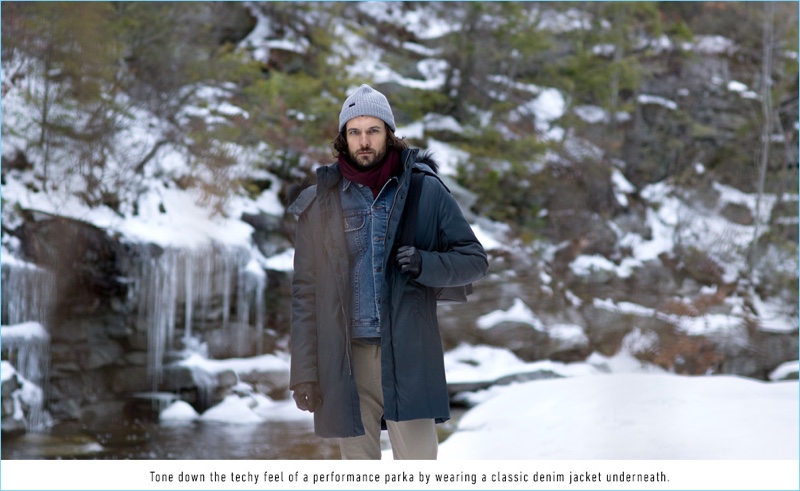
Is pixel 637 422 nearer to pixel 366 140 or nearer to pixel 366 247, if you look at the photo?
pixel 366 247

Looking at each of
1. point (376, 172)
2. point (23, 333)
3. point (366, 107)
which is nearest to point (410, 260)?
Answer: point (376, 172)

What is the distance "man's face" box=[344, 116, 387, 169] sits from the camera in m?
1.88

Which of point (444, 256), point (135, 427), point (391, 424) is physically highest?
point (444, 256)

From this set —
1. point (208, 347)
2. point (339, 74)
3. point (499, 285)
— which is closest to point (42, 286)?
point (208, 347)

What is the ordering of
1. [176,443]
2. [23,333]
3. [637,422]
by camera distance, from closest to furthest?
[637,422] < [176,443] < [23,333]

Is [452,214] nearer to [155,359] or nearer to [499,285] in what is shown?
[155,359]

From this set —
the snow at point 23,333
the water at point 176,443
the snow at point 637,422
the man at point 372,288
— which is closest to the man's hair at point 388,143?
the man at point 372,288

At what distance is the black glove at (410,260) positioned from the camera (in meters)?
1.75

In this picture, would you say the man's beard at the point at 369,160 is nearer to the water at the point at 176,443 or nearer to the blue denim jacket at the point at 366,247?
the blue denim jacket at the point at 366,247

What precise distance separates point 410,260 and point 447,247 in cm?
16

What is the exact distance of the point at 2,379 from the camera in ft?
21.2

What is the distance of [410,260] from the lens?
175cm

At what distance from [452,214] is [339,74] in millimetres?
8169

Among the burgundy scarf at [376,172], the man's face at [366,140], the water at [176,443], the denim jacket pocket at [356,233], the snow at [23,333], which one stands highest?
the man's face at [366,140]
